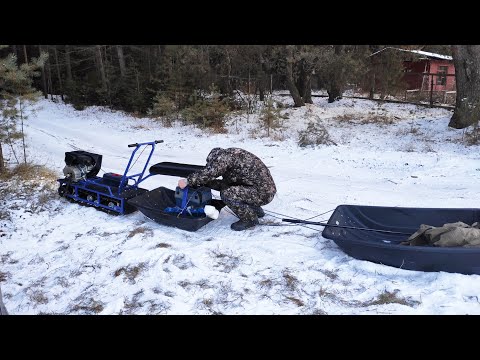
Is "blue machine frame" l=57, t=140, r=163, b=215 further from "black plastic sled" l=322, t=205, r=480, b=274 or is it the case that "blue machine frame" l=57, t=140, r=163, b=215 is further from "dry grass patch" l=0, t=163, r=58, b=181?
"black plastic sled" l=322, t=205, r=480, b=274

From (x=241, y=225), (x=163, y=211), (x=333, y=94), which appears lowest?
(x=241, y=225)

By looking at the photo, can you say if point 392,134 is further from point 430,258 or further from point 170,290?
point 170,290

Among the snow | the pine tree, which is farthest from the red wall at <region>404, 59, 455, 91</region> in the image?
the pine tree

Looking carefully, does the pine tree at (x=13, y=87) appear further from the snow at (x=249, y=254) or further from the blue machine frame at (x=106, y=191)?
the blue machine frame at (x=106, y=191)

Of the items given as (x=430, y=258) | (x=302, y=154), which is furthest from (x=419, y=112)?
(x=430, y=258)

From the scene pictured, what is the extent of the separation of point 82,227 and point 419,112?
1494cm

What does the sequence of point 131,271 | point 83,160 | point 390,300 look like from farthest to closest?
point 83,160
point 131,271
point 390,300

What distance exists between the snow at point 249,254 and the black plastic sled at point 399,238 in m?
0.11

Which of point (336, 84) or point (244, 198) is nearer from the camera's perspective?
point (244, 198)

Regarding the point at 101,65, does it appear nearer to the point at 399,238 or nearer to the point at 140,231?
the point at 140,231

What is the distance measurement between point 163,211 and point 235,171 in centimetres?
119

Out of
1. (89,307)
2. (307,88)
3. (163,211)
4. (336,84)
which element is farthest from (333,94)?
(89,307)

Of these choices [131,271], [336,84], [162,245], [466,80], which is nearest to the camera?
[131,271]

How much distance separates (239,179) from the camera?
5.58m
